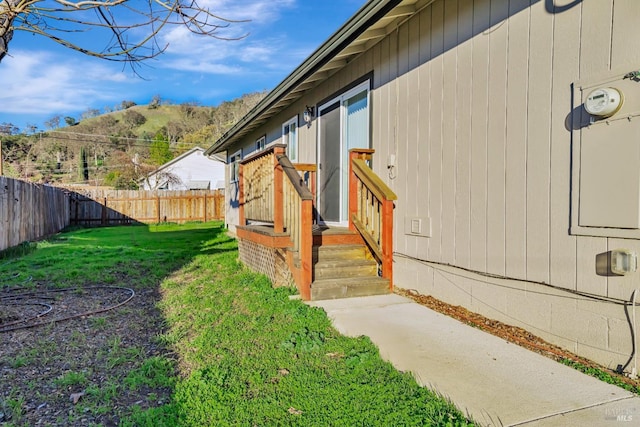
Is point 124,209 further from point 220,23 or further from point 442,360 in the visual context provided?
point 442,360

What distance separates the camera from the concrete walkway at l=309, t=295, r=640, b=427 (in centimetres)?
199

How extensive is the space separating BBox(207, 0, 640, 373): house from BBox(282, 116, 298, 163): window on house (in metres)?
2.16

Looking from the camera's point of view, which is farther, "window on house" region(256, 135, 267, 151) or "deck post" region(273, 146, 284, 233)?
"window on house" region(256, 135, 267, 151)

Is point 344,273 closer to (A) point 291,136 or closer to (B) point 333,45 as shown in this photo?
(B) point 333,45

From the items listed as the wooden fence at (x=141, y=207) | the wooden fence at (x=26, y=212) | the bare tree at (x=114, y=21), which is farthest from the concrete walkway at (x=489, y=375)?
the wooden fence at (x=141, y=207)

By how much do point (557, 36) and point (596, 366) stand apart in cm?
238

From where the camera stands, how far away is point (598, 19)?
8.59ft

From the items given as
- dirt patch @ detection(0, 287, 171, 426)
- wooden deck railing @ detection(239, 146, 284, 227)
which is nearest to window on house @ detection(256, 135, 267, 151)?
wooden deck railing @ detection(239, 146, 284, 227)

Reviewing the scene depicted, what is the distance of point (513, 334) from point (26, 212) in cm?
1161

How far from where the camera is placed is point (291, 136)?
28.9 ft

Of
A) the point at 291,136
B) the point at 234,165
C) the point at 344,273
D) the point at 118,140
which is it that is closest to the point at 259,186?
the point at 344,273

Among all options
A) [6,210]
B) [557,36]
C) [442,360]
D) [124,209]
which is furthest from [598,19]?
[124,209]

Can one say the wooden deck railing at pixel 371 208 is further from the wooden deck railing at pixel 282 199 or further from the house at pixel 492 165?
the wooden deck railing at pixel 282 199

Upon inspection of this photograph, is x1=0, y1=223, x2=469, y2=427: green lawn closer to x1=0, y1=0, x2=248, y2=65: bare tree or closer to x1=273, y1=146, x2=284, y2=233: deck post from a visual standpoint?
x1=273, y1=146, x2=284, y2=233: deck post
